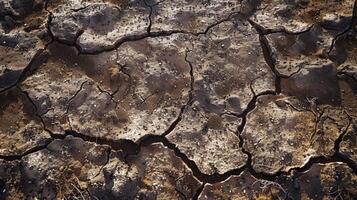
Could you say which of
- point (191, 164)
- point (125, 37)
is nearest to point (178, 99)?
point (191, 164)

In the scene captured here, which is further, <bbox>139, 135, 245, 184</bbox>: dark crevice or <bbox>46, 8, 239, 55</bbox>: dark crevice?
<bbox>46, 8, 239, 55</bbox>: dark crevice

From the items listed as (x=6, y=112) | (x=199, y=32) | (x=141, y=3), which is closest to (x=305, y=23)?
(x=199, y=32)

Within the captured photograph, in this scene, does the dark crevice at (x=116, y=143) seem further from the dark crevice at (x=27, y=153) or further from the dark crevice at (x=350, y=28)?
the dark crevice at (x=350, y=28)

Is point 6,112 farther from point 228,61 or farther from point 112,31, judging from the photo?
point 228,61

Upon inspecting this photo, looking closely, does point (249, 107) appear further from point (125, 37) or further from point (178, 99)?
point (125, 37)

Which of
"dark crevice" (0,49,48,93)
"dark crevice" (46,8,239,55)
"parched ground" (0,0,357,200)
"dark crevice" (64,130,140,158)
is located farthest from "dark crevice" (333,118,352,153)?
"dark crevice" (0,49,48,93)

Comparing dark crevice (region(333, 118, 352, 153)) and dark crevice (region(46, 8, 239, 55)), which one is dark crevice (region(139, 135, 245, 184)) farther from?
dark crevice (region(46, 8, 239, 55))

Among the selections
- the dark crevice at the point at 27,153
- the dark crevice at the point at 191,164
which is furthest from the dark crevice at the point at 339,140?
the dark crevice at the point at 27,153

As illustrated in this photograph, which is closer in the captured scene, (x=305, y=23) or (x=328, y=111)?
(x=328, y=111)
